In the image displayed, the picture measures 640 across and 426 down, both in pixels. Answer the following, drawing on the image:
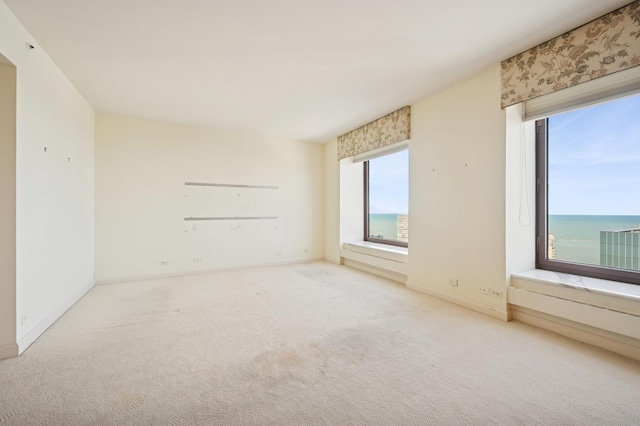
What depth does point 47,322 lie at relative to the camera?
101 inches

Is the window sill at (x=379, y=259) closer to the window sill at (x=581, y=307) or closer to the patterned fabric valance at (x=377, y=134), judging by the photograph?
the window sill at (x=581, y=307)

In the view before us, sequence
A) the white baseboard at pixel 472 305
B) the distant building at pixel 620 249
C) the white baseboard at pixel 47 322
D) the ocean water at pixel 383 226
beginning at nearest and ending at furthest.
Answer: the white baseboard at pixel 47 322 → the distant building at pixel 620 249 → the white baseboard at pixel 472 305 → the ocean water at pixel 383 226

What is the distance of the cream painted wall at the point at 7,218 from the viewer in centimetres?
202

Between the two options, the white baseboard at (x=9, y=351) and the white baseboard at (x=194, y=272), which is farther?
the white baseboard at (x=194, y=272)

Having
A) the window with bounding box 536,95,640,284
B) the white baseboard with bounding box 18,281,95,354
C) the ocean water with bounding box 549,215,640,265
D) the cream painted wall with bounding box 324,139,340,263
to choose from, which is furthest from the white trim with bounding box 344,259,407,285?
the white baseboard with bounding box 18,281,95,354

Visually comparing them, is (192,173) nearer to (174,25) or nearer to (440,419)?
(174,25)

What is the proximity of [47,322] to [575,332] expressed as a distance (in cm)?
476

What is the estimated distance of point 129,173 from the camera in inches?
167

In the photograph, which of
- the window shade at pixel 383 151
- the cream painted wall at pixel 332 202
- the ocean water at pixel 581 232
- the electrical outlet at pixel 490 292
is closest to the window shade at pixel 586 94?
the ocean water at pixel 581 232

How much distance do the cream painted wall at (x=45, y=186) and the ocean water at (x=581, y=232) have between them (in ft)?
15.9

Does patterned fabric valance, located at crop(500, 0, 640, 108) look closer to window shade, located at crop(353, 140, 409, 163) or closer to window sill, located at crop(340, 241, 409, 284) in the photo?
window shade, located at crop(353, 140, 409, 163)

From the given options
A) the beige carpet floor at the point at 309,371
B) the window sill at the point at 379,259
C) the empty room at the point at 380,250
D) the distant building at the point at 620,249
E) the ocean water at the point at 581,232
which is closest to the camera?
the beige carpet floor at the point at 309,371

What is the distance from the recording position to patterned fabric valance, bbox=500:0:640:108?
6.35ft

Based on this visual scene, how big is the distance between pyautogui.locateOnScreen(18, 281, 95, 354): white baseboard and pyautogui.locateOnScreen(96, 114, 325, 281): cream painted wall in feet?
2.65
